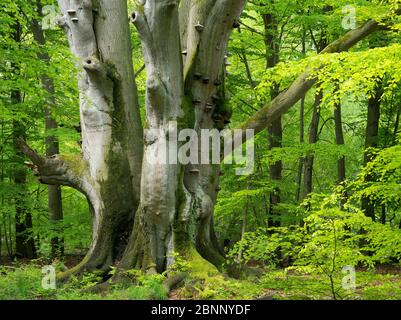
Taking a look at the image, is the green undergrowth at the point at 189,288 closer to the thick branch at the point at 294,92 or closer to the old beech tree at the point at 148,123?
the old beech tree at the point at 148,123

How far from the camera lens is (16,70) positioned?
709 cm

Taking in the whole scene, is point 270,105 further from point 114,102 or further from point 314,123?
point 314,123

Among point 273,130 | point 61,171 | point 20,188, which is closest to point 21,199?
point 20,188

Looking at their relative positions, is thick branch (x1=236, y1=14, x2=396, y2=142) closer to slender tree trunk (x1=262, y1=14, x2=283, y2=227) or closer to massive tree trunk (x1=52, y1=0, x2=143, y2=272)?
massive tree trunk (x1=52, y1=0, x2=143, y2=272)

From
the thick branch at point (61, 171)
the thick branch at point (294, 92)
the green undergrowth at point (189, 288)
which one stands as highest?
the thick branch at point (294, 92)

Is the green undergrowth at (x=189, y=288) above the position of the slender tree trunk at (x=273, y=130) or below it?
below

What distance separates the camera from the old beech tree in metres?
6.94

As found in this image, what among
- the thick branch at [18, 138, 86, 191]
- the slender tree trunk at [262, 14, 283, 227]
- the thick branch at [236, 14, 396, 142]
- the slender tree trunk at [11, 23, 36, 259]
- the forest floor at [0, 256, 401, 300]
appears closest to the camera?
the forest floor at [0, 256, 401, 300]

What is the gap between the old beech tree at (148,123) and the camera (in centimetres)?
694

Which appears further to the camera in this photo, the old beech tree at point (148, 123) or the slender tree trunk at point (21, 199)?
the slender tree trunk at point (21, 199)

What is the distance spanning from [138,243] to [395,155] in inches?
153

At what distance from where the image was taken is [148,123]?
23.1 ft

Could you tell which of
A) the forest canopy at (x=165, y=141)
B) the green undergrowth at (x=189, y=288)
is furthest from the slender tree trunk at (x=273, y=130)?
the green undergrowth at (x=189, y=288)

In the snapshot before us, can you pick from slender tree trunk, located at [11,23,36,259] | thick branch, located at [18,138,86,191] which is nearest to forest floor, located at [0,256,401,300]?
thick branch, located at [18,138,86,191]
